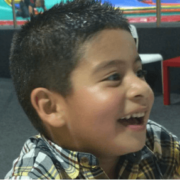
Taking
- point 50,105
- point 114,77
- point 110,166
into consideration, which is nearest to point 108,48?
point 114,77

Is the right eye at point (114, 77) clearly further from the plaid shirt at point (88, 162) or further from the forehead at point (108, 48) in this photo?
the plaid shirt at point (88, 162)

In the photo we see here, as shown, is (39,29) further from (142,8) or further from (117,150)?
(142,8)

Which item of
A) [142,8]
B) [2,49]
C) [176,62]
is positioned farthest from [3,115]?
[142,8]

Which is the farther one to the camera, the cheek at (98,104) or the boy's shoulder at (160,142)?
the boy's shoulder at (160,142)

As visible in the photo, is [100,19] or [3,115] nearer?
[100,19]

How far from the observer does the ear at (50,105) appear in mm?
597

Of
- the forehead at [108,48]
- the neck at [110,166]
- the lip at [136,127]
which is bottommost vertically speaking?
the neck at [110,166]

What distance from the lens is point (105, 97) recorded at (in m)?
0.55

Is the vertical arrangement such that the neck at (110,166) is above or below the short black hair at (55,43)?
below

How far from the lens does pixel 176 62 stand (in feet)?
8.27

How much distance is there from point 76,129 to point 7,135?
5.48 ft

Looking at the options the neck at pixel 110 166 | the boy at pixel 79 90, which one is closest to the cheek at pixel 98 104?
the boy at pixel 79 90

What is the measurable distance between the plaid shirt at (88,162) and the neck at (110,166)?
0.01 meters

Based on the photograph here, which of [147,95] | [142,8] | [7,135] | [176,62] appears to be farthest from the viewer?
[142,8]
